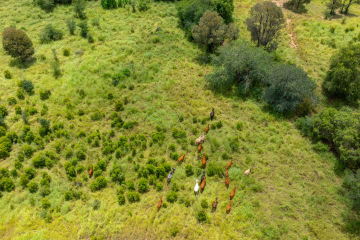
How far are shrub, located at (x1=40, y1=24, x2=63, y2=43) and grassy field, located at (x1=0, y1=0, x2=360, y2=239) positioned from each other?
1.09 m

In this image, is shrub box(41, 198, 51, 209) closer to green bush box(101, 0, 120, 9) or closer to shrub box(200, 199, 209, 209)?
shrub box(200, 199, 209, 209)

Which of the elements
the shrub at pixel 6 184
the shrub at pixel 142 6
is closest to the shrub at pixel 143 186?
the shrub at pixel 6 184

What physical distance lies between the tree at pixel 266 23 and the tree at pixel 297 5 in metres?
15.1

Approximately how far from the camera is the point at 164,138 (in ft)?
77.7

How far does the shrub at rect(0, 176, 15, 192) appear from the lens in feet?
64.0

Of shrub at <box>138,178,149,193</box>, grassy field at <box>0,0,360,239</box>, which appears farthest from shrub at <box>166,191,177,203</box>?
shrub at <box>138,178,149,193</box>

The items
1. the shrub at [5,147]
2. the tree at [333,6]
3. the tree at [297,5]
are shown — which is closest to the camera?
the shrub at [5,147]

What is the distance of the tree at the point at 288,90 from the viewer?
2492 cm

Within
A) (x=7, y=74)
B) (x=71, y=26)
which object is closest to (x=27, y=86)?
(x=7, y=74)

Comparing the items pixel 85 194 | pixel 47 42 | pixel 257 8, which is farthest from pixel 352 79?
pixel 47 42

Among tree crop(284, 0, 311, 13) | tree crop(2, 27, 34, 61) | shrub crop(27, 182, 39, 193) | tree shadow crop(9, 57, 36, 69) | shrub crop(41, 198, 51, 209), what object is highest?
tree crop(284, 0, 311, 13)

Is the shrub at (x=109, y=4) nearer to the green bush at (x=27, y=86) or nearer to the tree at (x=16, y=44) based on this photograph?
the tree at (x=16, y=44)

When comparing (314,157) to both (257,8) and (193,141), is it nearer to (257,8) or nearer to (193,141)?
(193,141)

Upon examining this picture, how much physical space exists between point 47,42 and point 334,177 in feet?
130
